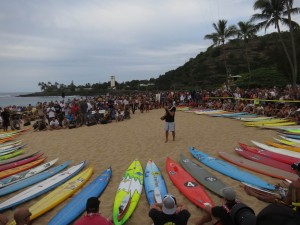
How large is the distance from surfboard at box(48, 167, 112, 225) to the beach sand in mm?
175

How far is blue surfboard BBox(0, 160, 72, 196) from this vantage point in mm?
6079

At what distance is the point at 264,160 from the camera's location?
23.2ft

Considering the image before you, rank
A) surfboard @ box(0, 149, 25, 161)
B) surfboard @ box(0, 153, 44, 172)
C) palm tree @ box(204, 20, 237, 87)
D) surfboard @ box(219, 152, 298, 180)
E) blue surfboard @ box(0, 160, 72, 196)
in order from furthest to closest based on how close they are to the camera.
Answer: palm tree @ box(204, 20, 237, 87), surfboard @ box(0, 149, 25, 161), surfboard @ box(0, 153, 44, 172), blue surfboard @ box(0, 160, 72, 196), surfboard @ box(219, 152, 298, 180)

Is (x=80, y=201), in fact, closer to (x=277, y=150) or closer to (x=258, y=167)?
(x=258, y=167)

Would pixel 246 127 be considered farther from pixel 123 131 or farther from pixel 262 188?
pixel 262 188

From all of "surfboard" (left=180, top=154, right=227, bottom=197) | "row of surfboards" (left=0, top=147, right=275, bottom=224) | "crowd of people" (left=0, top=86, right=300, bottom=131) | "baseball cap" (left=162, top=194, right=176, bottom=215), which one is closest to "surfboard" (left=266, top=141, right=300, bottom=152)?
"row of surfboards" (left=0, top=147, right=275, bottom=224)

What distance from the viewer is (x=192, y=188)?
17.8ft

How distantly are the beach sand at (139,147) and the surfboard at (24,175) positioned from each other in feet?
2.08

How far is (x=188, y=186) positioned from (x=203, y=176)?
677 mm

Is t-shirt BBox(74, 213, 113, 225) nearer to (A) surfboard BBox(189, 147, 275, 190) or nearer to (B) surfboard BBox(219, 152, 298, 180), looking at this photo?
(A) surfboard BBox(189, 147, 275, 190)

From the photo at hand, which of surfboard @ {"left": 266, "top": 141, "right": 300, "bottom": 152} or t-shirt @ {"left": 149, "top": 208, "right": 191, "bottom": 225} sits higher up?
t-shirt @ {"left": 149, "top": 208, "right": 191, "bottom": 225}

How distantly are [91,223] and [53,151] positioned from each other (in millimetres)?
7133

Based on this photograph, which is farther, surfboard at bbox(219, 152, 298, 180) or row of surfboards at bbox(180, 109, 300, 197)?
row of surfboards at bbox(180, 109, 300, 197)

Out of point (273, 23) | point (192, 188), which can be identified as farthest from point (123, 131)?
point (273, 23)
